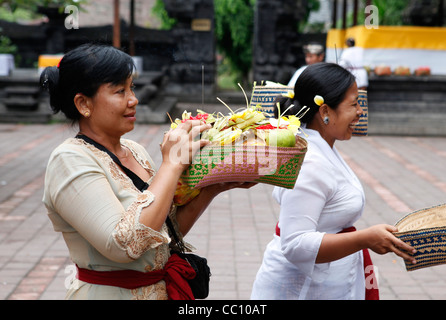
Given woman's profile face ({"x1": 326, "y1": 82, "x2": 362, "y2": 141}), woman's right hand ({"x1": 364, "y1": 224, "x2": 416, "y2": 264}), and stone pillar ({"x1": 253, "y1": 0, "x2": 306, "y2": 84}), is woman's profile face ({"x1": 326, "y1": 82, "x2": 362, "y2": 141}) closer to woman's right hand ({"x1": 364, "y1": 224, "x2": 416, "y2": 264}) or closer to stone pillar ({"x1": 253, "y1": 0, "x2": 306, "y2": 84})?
woman's right hand ({"x1": 364, "y1": 224, "x2": 416, "y2": 264})

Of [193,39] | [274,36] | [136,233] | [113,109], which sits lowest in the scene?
[136,233]

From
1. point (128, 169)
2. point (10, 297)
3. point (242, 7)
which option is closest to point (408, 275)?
point (10, 297)

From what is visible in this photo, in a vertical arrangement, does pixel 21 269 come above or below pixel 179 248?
below

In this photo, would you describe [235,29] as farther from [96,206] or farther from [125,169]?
[96,206]

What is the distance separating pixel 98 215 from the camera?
169cm

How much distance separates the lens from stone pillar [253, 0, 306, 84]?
1698 cm

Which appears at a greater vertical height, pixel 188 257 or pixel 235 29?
pixel 235 29

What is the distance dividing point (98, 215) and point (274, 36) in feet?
52.5

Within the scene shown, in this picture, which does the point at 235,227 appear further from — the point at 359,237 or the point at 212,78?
the point at 212,78

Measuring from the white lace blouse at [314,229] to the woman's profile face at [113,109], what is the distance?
773 millimetres

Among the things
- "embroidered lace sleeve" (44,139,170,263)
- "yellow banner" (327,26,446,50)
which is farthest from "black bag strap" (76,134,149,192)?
"yellow banner" (327,26,446,50)

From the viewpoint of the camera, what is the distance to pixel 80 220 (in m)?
1.71

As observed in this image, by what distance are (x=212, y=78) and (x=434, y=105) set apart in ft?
20.4

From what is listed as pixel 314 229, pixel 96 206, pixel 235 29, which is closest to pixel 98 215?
pixel 96 206
